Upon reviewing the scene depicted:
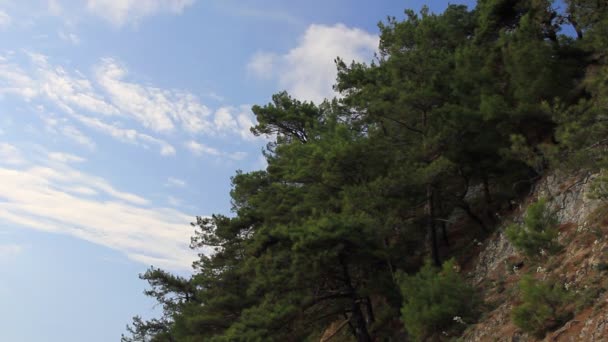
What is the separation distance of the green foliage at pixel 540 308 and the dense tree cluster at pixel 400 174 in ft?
10.3

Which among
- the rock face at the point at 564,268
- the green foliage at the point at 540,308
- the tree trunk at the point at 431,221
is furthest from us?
the tree trunk at the point at 431,221

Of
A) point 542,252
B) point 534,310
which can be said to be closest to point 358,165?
point 542,252

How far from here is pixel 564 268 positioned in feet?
37.4

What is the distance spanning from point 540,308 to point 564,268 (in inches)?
83.5

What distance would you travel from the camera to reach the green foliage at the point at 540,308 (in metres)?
9.73

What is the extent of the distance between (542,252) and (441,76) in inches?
357

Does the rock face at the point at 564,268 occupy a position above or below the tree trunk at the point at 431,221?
below

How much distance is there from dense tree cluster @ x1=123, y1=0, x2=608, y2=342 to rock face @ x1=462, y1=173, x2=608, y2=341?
112 cm

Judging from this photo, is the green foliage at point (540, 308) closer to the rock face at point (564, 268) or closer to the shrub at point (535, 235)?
the rock face at point (564, 268)

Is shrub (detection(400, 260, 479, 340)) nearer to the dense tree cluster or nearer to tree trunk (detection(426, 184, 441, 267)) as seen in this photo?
the dense tree cluster

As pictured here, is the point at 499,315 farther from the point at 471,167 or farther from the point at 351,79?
the point at 351,79

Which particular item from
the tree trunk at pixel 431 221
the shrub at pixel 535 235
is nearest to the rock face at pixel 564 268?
the shrub at pixel 535 235

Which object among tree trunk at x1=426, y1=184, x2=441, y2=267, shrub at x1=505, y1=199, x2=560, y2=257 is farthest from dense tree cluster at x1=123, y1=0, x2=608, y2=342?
shrub at x1=505, y1=199, x2=560, y2=257

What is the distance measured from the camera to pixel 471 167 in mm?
18922
